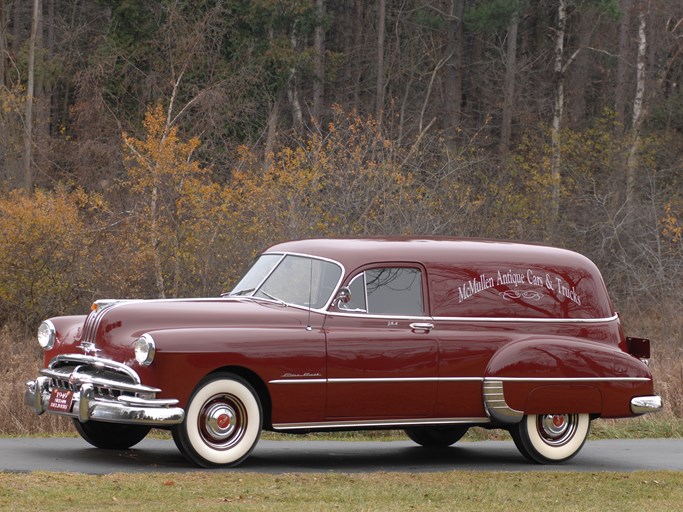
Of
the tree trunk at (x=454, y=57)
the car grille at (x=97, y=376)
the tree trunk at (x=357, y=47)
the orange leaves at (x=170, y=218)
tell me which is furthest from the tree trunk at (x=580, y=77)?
the car grille at (x=97, y=376)

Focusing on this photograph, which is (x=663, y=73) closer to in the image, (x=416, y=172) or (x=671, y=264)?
(x=671, y=264)

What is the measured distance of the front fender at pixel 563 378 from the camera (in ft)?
41.1

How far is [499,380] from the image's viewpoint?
491 inches

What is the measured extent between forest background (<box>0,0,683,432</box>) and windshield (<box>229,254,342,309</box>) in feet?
23.9

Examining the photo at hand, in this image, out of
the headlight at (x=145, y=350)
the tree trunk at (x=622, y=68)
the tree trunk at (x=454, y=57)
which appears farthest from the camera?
the tree trunk at (x=454, y=57)

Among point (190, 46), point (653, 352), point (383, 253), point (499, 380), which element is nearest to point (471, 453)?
point (499, 380)

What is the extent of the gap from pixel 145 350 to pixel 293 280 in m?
1.85

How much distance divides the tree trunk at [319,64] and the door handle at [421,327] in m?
34.7

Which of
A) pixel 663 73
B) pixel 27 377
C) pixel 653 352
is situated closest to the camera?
pixel 27 377

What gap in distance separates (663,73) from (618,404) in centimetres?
3575

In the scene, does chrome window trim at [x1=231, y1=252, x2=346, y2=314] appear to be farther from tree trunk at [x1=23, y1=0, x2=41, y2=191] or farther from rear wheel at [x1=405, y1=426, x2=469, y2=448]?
tree trunk at [x1=23, y1=0, x2=41, y2=191]

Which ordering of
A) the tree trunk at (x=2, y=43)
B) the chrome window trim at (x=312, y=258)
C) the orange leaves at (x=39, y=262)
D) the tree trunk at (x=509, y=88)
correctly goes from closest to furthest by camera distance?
the chrome window trim at (x=312, y=258), the orange leaves at (x=39, y=262), the tree trunk at (x=2, y=43), the tree trunk at (x=509, y=88)

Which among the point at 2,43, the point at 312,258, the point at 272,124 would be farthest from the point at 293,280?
the point at 2,43

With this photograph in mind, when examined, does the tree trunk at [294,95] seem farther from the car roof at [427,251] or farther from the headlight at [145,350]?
the headlight at [145,350]
